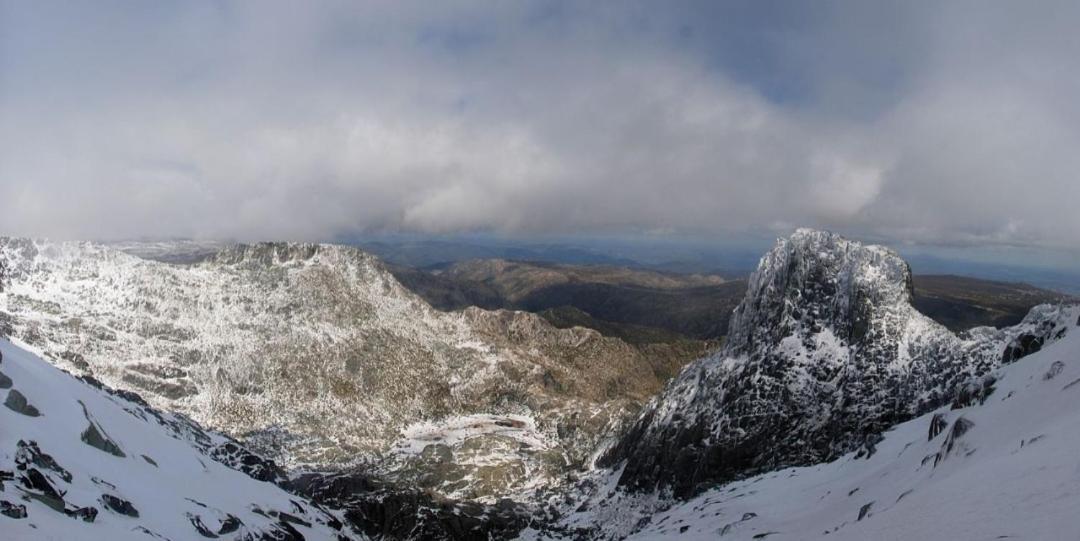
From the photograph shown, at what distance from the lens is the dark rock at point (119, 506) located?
39812mm

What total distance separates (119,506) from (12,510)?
13344 mm

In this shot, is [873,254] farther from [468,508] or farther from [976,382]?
[468,508]

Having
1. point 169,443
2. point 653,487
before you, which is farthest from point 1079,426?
point 653,487

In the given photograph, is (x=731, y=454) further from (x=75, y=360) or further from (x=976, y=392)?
(x=75, y=360)

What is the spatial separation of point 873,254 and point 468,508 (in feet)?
403

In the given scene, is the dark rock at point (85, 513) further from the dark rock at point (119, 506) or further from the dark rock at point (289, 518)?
the dark rock at point (289, 518)

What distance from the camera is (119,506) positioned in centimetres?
4072

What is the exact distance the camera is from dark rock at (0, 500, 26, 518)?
2850cm

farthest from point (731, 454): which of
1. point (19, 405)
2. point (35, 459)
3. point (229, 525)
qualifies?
point (19, 405)

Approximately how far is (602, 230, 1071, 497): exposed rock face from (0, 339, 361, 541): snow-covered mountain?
83878 millimetres

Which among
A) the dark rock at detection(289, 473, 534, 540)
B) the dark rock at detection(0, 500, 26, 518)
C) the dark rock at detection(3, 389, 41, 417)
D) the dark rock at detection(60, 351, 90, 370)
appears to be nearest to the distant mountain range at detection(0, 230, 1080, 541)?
the dark rock at detection(0, 500, 26, 518)

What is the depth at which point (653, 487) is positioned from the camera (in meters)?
127

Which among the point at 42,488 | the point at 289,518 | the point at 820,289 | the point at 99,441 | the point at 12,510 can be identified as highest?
the point at 820,289

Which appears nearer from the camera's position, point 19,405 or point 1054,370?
point 1054,370
